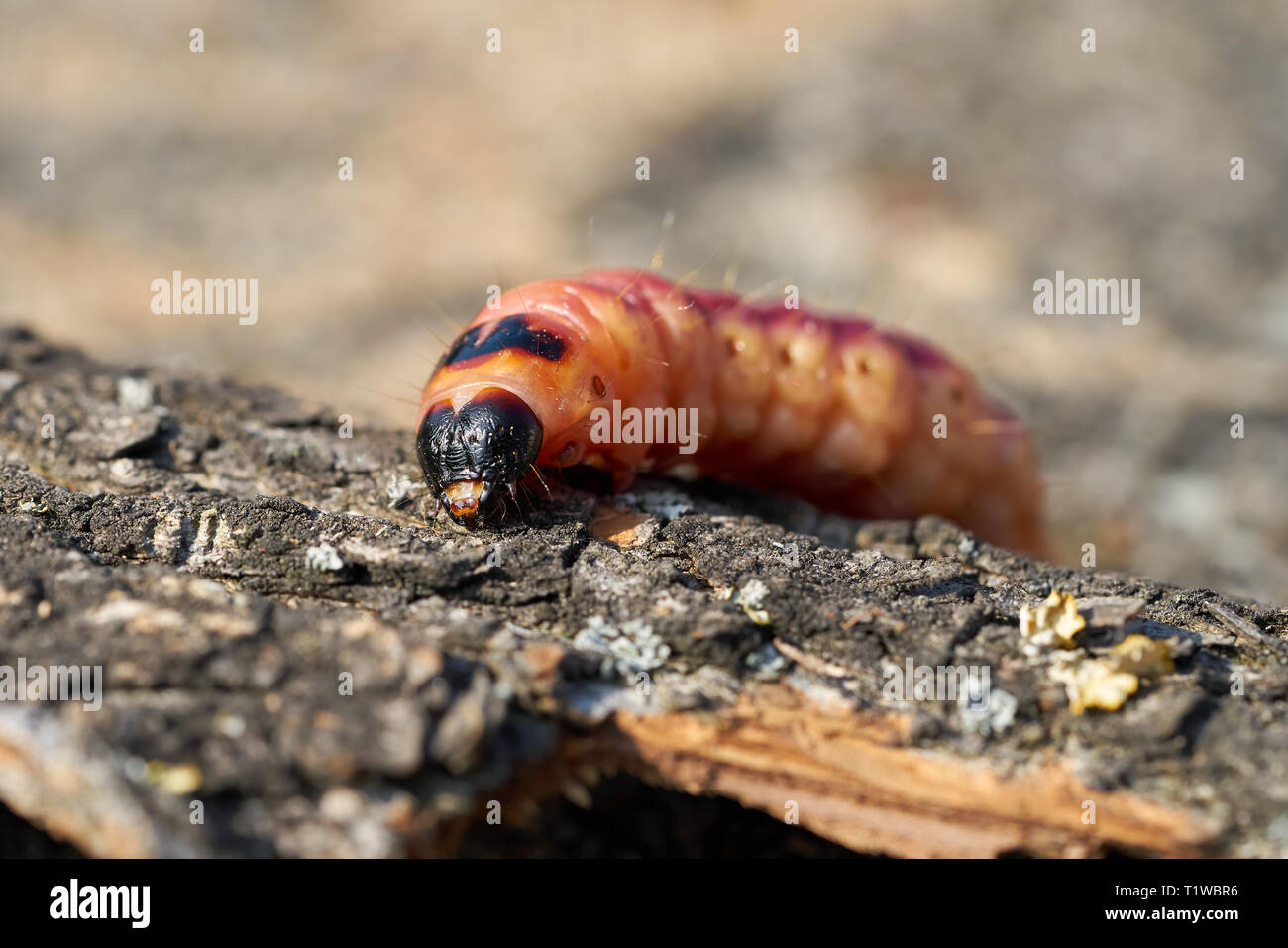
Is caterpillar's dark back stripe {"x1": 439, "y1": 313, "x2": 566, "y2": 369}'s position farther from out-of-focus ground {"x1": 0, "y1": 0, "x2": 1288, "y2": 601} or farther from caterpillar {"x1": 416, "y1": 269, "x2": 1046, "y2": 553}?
out-of-focus ground {"x1": 0, "y1": 0, "x2": 1288, "y2": 601}

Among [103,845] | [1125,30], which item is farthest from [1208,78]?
[103,845]

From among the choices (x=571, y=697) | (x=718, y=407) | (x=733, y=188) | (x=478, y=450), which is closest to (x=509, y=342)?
(x=478, y=450)

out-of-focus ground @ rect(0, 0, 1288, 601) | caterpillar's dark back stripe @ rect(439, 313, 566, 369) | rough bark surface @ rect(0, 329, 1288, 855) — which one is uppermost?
out-of-focus ground @ rect(0, 0, 1288, 601)

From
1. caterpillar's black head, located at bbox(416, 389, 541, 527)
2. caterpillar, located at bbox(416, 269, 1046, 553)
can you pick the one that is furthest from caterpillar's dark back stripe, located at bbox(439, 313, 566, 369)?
Result: caterpillar's black head, located at bbox(416, 389, 541, 527)

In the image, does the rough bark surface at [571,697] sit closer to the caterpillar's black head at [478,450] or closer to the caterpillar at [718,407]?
the caterpillar's black head at [478,450]

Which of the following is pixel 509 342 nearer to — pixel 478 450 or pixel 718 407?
pixel 478 450
